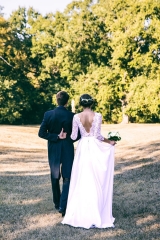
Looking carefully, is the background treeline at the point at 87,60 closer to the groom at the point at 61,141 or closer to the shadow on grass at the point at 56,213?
the shadow on grass at the point at 56,213

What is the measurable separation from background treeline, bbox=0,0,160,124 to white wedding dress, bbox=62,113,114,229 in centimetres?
3198

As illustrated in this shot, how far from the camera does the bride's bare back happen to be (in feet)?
21.1

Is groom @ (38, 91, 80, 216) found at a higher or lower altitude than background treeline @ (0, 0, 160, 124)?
lower

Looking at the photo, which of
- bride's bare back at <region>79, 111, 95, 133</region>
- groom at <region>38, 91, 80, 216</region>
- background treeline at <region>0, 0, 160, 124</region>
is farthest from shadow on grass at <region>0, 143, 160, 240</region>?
background treeline at <region>0, 0, 160, 124</region>

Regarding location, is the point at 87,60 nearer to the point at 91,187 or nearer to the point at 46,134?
the point at 46,134

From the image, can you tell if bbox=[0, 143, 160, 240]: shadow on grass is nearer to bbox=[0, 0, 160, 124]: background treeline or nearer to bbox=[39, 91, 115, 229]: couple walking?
bbox=[39, 91, 115, 229]: couple walking

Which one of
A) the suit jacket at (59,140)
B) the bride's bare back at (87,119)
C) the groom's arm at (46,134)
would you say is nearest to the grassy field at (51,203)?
the suit jacket at (59,140)

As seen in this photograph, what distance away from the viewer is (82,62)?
148 feet

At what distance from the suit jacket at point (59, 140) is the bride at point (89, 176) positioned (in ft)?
0.89

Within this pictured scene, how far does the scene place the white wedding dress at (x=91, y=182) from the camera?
623 centimetres

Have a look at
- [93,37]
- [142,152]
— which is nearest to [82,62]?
[93,37]

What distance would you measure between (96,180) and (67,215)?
836 mm

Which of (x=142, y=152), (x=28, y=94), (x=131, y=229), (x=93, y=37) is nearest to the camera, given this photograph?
(x=131, y=229)

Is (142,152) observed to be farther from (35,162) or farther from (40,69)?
(40,69)
